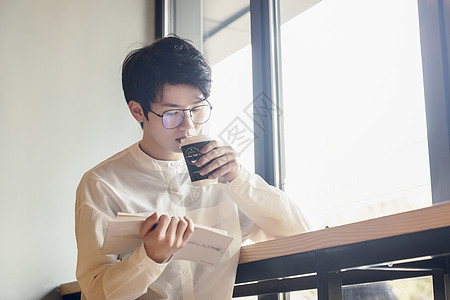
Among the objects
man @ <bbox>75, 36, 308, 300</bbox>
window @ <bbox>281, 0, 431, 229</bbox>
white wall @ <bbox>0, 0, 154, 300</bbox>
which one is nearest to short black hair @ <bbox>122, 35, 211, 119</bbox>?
man @ <bbox>75, 36, 308, 300</bbox>

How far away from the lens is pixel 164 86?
4.60ft

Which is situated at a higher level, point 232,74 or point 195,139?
point 232,74

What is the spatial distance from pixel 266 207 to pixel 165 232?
0.42 m

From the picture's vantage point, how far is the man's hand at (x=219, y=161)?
1267mm

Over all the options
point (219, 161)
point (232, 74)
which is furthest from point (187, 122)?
point (232, 74)

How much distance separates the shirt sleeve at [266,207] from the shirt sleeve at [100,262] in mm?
320

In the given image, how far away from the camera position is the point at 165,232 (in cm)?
102

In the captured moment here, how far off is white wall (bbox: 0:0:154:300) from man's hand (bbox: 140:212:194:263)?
1.40 meters

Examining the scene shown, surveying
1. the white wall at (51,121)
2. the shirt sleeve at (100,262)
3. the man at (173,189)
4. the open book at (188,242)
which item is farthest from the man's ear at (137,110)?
the white wall at (51,121)

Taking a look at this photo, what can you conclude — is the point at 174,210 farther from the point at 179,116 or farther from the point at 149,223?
the point at 149,223

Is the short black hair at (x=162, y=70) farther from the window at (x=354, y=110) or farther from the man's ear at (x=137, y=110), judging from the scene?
the window at (x=354, y=110)

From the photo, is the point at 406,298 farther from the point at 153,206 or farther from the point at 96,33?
the point at 96,33

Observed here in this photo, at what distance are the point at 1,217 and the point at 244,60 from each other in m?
1.19

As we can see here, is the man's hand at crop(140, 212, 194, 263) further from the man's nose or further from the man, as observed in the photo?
the man's nose
